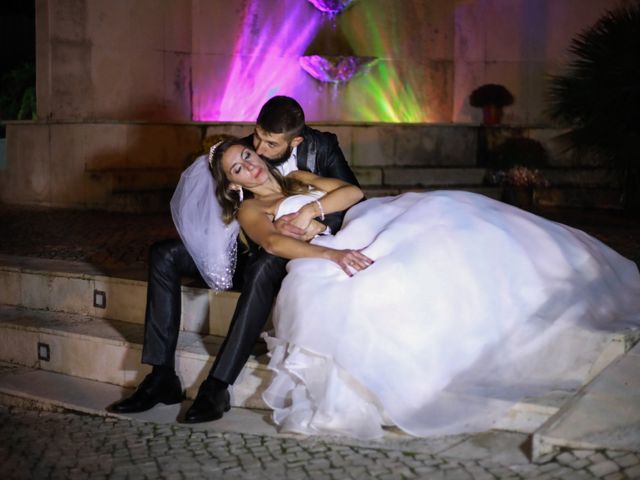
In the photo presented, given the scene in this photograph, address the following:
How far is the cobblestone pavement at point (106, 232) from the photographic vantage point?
739 cm

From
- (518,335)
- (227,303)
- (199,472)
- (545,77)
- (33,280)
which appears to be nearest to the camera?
(199,472)

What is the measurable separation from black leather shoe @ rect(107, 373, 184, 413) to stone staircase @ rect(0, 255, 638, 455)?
0.14 meters

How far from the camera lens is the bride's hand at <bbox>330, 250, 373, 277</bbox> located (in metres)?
4.44

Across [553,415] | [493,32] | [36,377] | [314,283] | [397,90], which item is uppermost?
[493,32]

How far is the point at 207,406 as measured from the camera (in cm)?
454

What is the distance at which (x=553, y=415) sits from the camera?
402cm

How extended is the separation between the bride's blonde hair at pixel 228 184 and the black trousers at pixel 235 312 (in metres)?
0.29

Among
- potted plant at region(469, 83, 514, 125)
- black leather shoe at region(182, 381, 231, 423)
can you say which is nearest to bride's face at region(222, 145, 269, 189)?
black leather shoe at region(182, 381, 231, 423)

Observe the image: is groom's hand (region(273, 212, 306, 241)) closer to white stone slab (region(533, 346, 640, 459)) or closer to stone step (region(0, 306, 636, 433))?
stone step (region(0, 306, 636, 433))

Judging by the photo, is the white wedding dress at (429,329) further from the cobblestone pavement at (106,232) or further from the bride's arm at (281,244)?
the cobblestone pavement at (106,232)

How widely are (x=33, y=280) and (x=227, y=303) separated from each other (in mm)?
1821

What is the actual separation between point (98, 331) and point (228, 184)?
4.62 ft

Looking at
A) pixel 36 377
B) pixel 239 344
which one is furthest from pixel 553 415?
pixel 36 377

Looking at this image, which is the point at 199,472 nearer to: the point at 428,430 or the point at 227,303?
the point at 428,430
